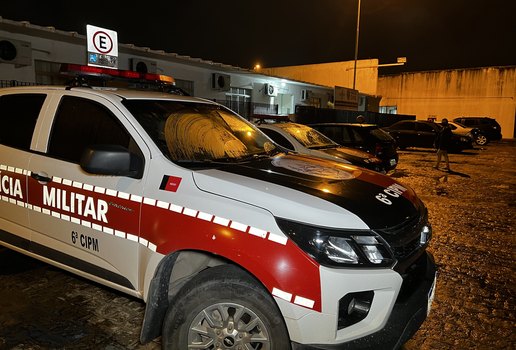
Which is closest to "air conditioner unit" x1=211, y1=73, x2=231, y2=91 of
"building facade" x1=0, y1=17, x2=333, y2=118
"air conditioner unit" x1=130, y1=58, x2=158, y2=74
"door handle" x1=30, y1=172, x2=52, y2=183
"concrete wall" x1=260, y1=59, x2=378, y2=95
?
"building facade" x1=0, y1=17, x2=333, y2=118

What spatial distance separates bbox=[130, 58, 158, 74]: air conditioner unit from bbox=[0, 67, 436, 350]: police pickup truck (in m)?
10.1

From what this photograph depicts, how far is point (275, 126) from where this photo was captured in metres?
8.31

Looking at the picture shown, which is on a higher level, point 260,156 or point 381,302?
point 260,156

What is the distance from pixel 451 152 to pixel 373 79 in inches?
452

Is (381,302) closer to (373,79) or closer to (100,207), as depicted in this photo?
(100,207)

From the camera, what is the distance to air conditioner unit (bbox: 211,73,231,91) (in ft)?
53.9

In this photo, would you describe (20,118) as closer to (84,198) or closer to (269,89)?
(84,198)

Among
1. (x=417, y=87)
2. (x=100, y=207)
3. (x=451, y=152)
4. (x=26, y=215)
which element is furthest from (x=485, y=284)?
(x=417, y=87)

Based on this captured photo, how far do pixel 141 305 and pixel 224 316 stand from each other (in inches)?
64.8

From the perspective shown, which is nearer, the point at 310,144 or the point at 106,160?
the point at 106,160

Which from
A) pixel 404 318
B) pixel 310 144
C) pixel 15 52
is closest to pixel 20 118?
pixel 404 318

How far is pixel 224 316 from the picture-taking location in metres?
2.27

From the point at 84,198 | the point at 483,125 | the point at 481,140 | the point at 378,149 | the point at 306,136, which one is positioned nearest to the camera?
the point at 84,198

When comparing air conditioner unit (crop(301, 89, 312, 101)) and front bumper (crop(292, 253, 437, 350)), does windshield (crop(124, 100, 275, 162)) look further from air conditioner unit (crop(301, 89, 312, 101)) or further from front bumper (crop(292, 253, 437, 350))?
air conditioner unit (crop(301, 89, 312, 101))
